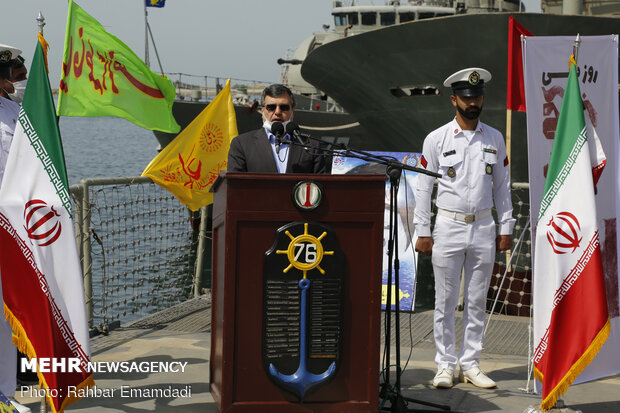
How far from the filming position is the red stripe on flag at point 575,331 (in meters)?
4.48

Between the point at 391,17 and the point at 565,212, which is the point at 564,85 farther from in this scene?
the point at 391,17

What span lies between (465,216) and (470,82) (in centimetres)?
82

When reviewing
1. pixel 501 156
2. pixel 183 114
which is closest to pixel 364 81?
pixel 183 114

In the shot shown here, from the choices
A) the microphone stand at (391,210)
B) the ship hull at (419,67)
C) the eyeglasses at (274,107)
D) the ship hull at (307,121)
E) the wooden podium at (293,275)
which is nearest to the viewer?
the wooden podium at (293,275)

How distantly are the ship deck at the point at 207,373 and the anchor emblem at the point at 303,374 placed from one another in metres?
0.77

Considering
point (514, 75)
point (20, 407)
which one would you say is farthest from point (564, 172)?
point (20, 407)

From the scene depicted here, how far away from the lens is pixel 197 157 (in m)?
8.10

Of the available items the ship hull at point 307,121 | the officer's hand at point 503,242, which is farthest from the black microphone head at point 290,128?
the ship hull at point 307,121

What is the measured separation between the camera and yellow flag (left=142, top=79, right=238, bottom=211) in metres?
7.89

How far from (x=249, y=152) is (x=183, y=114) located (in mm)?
27036

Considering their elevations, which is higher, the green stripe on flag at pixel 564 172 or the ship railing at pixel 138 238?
the green stripe on flag at pixel 564 172

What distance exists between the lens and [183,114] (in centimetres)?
3134

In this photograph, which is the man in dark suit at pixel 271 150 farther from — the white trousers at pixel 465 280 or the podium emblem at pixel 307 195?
the white trousers at pixel 465 280

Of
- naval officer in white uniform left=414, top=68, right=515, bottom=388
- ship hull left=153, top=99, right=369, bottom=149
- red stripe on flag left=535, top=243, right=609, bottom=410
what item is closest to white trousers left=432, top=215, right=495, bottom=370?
naval officer in white uniform left=414, top=68, right=515, bottom=388
